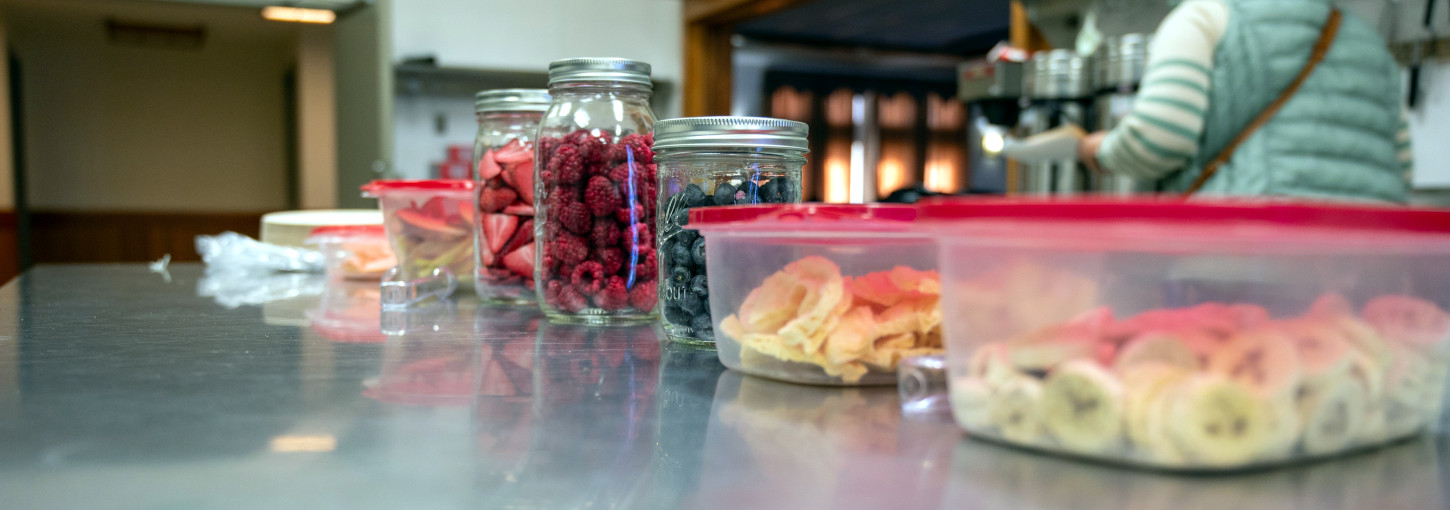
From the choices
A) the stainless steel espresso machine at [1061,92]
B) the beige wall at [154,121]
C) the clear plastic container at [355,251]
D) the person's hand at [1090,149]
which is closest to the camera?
the clear plastic container at [355,251]

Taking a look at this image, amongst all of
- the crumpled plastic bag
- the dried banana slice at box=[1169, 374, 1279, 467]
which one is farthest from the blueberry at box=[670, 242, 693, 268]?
the crumpled plastic bag

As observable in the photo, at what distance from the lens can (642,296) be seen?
0.78m

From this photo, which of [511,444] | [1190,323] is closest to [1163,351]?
[1190,323]

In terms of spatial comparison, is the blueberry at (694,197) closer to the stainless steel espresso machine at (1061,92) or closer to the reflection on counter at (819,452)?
the reflection on counter at (819,452)

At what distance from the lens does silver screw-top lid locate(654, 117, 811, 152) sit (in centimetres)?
65

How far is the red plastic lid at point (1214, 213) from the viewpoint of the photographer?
31 cm

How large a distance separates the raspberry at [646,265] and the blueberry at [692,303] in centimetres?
9

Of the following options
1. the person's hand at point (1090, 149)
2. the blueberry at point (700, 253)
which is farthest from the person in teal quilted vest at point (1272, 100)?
the blueberry at point (700, 253)

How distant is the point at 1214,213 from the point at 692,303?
0.40m

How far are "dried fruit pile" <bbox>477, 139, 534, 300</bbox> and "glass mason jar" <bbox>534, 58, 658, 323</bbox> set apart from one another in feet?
0.38

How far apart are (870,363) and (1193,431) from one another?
0.20 m

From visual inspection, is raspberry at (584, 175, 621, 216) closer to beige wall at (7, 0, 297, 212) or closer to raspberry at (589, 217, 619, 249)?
raspberry at (589, 217, 619, 249)

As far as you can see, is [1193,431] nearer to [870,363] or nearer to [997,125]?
[870,363]

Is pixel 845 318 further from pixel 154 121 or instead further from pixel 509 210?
pixel 154 121
